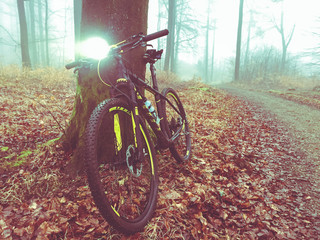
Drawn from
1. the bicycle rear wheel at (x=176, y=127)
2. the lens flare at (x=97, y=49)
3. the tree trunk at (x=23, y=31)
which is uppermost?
the tree trunk at (x=23, y=31)

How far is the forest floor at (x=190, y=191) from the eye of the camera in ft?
6.12

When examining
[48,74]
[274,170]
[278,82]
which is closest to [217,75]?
[278,82]

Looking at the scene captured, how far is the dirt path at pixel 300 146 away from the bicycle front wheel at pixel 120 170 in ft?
6.58

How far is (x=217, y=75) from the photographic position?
54.2 meters

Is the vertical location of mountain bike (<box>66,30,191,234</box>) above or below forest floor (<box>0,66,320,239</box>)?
above

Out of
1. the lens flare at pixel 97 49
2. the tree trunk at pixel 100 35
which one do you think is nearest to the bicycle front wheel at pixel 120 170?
the tree trunk at pixel 100 35

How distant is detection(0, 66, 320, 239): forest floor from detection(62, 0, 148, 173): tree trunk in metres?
0.26

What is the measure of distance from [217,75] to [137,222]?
5653cm

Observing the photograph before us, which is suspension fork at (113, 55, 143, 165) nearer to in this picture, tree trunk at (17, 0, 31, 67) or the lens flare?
the lens flare

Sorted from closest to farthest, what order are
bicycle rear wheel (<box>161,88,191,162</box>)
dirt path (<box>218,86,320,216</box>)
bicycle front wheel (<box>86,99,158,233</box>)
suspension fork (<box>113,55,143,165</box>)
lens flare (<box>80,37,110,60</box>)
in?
bicycle front wheel (<box>86,99,158,233</box>) → lens flare (<box>80,37,110,60</box>) → suspension fork (<box>113,55,143,165</box>) → dirt path (<box>218,86,320,216</box>) → bicycle rear wheel (<box>161,88,191,162</box>)

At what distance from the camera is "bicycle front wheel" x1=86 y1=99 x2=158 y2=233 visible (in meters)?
1.49

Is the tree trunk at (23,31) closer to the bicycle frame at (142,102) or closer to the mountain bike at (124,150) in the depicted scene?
the bicycle frame at (142,102)

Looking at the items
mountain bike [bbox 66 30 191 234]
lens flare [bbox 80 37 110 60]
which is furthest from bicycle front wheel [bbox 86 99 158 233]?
lens flare [bbox 80 37 110 60]

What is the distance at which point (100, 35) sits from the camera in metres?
2.43
